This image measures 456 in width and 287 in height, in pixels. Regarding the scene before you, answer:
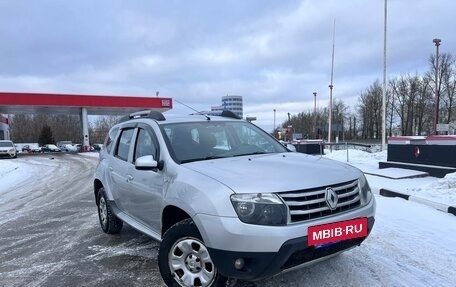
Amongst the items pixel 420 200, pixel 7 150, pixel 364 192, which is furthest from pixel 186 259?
pixel 7 150

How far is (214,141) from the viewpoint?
15.9 ft

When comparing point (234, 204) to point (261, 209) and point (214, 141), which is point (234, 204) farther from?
point (214, 141)

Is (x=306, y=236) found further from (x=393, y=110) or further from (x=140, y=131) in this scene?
(x=393, y=110)

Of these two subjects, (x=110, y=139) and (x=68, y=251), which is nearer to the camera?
(x=68, y=251)

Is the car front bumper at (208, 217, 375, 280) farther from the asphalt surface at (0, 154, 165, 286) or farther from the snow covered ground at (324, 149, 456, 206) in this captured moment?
the snow covered ground at (324, 149, 456, 206)

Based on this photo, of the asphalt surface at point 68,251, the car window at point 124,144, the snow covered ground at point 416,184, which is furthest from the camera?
the snow covered ground at point 416,184

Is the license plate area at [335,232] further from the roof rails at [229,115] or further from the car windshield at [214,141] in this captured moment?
the roof rails at [229,115]

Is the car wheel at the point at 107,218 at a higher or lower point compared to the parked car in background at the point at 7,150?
higher

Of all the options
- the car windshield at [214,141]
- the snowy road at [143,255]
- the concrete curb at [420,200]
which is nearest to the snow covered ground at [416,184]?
the concrete curb at [420,200]

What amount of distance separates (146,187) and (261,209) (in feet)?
5.87

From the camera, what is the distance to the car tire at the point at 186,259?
371 cm

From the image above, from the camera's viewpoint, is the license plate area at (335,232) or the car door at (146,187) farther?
the car door at (146,187)

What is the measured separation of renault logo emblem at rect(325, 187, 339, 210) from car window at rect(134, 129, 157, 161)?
2013 millimetres

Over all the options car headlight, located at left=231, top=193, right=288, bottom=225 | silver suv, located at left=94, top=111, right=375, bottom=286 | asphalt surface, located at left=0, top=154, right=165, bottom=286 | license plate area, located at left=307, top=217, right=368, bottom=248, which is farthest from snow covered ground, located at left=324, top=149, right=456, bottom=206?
asphalt surface, located at left=0, top=154, right=165, bottom=286
